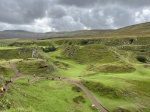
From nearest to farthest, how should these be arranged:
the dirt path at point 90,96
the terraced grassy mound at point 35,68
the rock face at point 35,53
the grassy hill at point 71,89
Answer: the grassy hill at point 71,89
the dirt path at point 90,96
the terraced grassy mound at point 35,68
the rock face at point 35,53

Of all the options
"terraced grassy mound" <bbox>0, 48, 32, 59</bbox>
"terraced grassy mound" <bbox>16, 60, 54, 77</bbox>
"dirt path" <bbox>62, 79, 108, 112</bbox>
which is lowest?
"dirt path" <bbox>62, 79, 108, 112</bbox>

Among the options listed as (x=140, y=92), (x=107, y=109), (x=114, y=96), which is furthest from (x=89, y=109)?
(x=140, y=92)

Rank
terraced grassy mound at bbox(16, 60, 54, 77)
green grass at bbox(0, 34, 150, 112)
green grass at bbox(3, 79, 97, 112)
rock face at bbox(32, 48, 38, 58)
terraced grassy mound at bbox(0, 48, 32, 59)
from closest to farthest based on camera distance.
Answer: green grass at bbox(3, 79, 97, 112) < green grass at bbox(0, 34, 150, 112) < terraced grassy mound at bbox(16, 60, 54, 77) < rock face at bbox(32, 48, 38, 58) < terraced grassy mound at bbox(0, 48, 32, 59)

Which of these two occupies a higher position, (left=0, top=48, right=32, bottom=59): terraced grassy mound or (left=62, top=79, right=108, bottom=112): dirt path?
(left=0, top=48, right=32, bottom=59): terraced grassy mound

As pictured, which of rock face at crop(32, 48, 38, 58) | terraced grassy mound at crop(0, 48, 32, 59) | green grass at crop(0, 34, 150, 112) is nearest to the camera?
green grass at crop(0, 34, 150, 112)

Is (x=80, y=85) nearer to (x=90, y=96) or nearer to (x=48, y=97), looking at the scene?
(x=90, y=96)

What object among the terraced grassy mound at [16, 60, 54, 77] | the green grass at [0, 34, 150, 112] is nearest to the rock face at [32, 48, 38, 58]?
the green grass at [0, 34, 150, 112]

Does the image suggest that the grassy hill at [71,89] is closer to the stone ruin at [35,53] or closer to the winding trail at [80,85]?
the winding trail at [80,85]

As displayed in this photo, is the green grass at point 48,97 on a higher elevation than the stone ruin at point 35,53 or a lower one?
lower

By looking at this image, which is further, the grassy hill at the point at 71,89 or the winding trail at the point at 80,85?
the winding trail at the point at 80,85

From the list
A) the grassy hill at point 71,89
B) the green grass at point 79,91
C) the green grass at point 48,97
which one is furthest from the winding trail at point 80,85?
the green grass at point 48,97

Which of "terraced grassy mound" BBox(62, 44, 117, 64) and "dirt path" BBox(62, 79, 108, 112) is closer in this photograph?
"dirt path" BBox(62, 79, 108, 112)

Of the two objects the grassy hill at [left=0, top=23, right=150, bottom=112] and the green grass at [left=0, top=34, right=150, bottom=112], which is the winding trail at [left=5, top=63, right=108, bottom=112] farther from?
the green grass at [left=0, top=34, right=150, bottom=112]

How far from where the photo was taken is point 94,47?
151m
